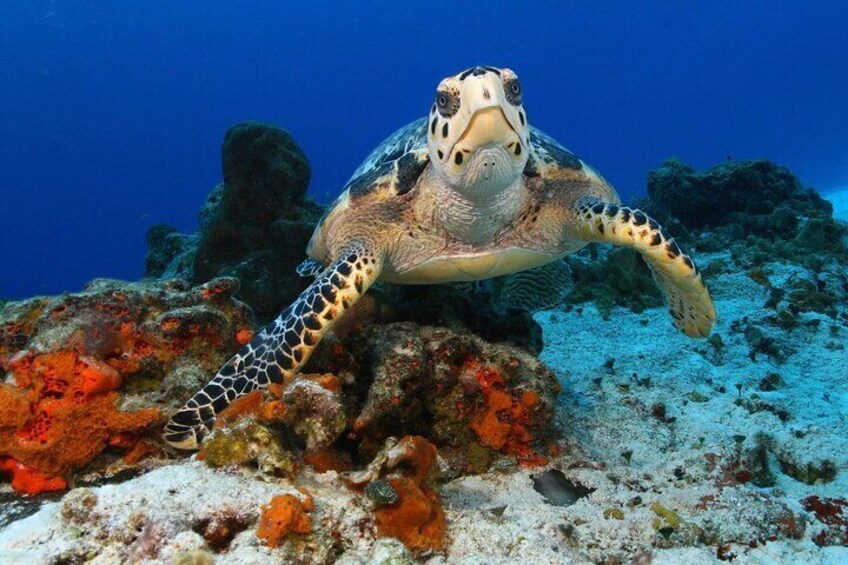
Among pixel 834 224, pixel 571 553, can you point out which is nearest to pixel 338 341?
pixel 571 553

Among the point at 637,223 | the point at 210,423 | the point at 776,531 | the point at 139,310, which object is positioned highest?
the point at 637,223

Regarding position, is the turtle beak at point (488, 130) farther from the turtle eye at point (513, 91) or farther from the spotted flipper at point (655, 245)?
the spotted flipper at point (655, 245)

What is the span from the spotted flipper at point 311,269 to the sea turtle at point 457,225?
0.84 ft

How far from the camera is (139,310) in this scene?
305cm

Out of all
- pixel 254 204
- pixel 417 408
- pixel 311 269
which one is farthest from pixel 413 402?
pixel 254 204

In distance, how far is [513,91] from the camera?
3.13 meters

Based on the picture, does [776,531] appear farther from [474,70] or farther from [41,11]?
[41,11]

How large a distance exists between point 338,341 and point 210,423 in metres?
1.00

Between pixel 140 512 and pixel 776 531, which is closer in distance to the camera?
pixel 140 512

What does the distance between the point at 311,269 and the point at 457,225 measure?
206cm

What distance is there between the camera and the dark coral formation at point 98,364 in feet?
7.84

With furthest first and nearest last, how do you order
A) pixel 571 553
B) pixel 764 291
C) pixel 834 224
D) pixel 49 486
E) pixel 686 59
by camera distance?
pixel 686 59 < pixel 834 224 < pixel 764 291 < pixel 49 486 < pixel 571 553

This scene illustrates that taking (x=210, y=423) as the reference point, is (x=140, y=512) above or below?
below

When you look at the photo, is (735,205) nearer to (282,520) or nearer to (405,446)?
(405,446)
